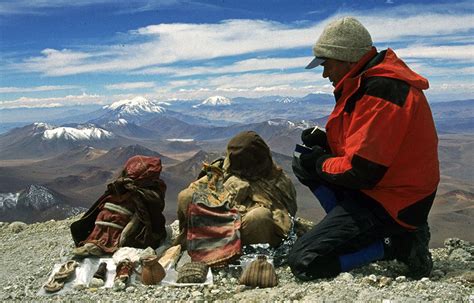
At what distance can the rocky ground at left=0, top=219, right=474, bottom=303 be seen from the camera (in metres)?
4.31

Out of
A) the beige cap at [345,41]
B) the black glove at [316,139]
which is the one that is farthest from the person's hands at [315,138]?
the beige cap at [345,41]

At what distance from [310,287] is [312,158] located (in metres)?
1.37

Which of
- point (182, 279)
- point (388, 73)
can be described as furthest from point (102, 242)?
point (388, 73)

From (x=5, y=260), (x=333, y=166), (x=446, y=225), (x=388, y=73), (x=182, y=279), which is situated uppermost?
(x=388, y=73)

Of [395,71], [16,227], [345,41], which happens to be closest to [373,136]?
[395,71]

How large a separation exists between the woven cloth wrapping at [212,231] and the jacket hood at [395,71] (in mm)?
2436

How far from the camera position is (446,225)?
12319 centimetres

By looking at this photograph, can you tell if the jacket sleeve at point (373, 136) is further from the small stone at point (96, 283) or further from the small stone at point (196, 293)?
the small stone at point (96, 283)

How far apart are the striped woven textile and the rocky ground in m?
0.21

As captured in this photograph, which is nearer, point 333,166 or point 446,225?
point 333,166

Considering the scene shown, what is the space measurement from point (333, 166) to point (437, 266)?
211cm

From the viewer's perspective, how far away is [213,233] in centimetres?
587

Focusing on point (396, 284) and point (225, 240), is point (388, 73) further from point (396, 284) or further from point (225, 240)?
point (225, 240)

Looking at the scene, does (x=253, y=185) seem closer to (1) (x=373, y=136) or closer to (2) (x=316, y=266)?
(2) (x=316, y=266)
